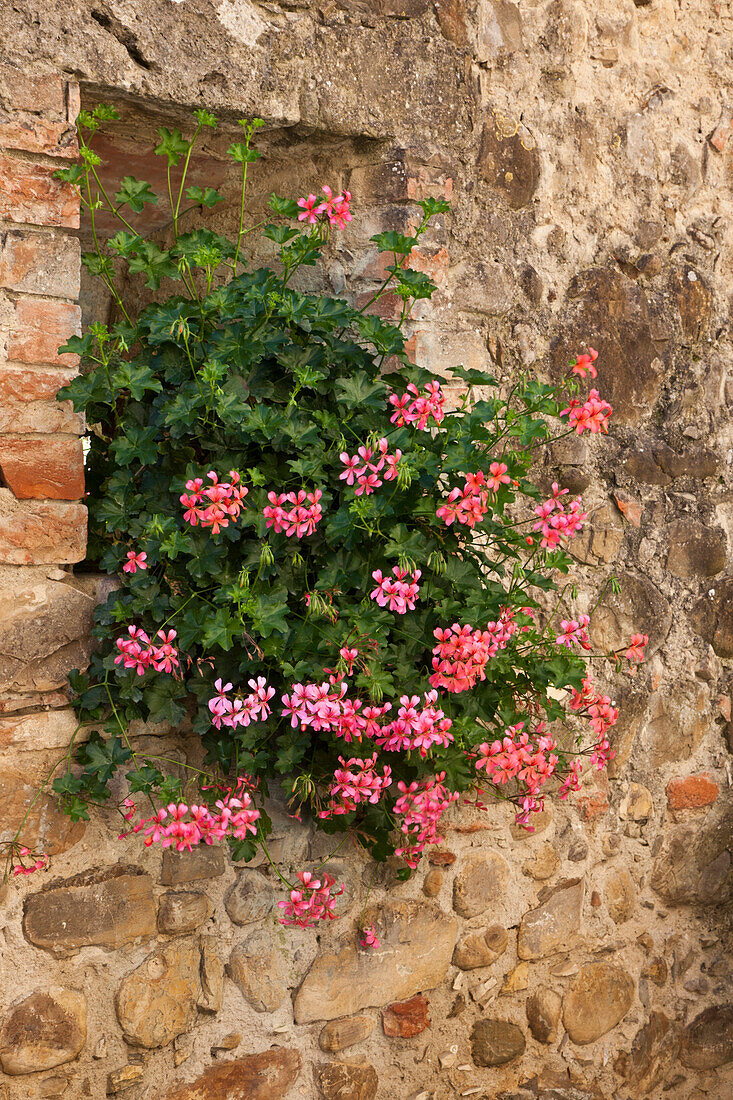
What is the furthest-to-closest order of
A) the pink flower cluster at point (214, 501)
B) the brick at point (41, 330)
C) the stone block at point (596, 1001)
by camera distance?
the stone block at point (596, 1001)
the brick at point (41, 330)
the pink flower cluster at point (214, 501)

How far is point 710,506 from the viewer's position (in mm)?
2680

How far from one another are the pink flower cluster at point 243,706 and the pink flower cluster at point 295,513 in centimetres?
26

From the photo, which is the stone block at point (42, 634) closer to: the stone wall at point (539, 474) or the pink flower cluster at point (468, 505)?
the stone wall at point (539, 474)

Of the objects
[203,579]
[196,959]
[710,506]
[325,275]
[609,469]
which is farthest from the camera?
[710,506]

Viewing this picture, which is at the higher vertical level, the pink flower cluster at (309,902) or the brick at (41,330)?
the brick at (41,330)

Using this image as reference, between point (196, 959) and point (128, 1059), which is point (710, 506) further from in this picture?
point (128, 1059)

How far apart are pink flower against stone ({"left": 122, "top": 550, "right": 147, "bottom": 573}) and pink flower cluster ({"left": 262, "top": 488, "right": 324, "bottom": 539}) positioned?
0.78 ft

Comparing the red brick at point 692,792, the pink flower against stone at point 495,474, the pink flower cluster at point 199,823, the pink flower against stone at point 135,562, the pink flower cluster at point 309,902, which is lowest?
the red brick at point 692,792

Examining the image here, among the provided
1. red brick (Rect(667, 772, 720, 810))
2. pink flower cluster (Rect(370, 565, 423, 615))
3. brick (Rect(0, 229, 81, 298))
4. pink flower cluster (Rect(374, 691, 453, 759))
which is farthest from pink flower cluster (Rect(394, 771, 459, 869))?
brick (Rect(0, 229, 81, 298))

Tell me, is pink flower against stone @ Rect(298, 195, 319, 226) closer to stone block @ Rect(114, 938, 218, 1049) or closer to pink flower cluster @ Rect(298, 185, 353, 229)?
pink flower cluster @ Rect(298, 185, 353, 229)

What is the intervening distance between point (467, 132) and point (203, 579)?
122 cm

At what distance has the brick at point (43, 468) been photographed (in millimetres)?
1700

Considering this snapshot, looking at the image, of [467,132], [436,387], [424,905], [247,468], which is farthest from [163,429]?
[424,905]

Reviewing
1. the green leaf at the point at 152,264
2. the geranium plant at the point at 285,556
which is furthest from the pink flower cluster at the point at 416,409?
the green leaf at the point at 152,264
